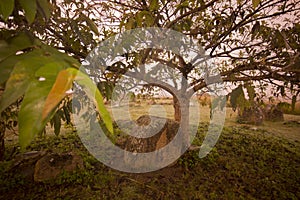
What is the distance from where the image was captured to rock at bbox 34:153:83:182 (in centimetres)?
263

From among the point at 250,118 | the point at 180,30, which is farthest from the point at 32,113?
the point at 250,118

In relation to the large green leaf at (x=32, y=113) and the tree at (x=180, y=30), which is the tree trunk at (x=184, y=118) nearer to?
the tree at (x=180, y=30)

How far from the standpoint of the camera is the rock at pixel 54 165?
104 inches

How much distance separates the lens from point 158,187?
2592mm

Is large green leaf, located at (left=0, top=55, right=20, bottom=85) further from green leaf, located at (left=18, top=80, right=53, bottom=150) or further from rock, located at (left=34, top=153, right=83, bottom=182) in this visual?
rock, located at (left=34, top=153, right=83, bottom=182)

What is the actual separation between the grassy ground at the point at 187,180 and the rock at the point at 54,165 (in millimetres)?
91

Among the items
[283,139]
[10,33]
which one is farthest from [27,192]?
[283,139]

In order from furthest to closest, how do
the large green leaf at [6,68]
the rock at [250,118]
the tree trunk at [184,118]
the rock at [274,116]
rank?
the rock at [274,116]
the rock at [250,118]
the tree trunk at [184,118]
the large green leaf at [6,68]

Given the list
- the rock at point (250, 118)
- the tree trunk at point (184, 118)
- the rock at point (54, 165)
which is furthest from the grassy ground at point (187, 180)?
the rock at point (250, 118)

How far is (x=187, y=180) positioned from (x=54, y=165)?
1.83 meters

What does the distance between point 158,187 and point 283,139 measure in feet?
11.8

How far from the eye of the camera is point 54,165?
2.77 m

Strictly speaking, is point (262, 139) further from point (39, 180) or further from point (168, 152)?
point (39, 180)

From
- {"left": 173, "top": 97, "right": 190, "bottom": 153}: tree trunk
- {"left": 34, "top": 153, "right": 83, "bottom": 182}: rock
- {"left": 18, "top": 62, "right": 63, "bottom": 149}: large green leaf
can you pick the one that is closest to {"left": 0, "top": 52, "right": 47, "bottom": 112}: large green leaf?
{"left": 18, "top": 62, "right": 63, "bottom": 149}: large green leaf
